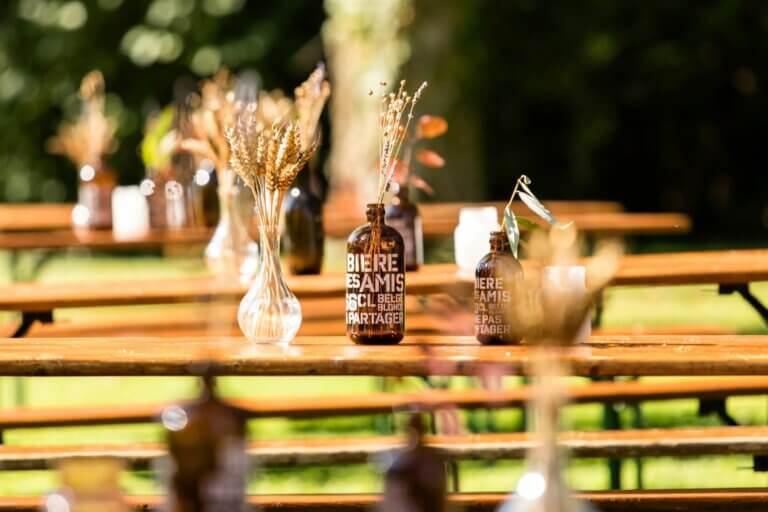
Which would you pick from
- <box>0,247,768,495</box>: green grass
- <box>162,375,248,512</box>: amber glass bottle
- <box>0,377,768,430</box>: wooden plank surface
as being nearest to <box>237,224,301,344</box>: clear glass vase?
<box>162,375,248,512</box>: amber glass bottle

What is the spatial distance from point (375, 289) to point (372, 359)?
1.07ft

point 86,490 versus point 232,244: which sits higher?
point 232,244

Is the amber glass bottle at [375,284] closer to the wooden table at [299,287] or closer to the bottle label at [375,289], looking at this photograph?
the bottle label at [375,289]

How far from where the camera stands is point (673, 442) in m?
3.39

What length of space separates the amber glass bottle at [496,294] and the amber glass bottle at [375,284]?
132mm

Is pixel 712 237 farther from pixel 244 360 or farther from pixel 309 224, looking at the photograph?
pixel 244 360

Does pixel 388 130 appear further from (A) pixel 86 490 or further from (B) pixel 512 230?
(A) pixel 86 490

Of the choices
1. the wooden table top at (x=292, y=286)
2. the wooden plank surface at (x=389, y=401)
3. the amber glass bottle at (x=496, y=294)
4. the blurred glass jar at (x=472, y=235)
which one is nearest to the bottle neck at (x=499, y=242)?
the amber glass bottle at (x=496, y=294)

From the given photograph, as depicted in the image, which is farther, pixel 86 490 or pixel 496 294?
pixel 496 294

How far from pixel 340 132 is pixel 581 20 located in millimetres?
4287

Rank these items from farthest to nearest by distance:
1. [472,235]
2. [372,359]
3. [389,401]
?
[389,401] < [472,235] < [372,359]

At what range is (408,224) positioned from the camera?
383 cm

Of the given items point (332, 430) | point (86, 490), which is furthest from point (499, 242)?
point (332, 430)

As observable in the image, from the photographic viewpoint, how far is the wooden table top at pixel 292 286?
3145mm
